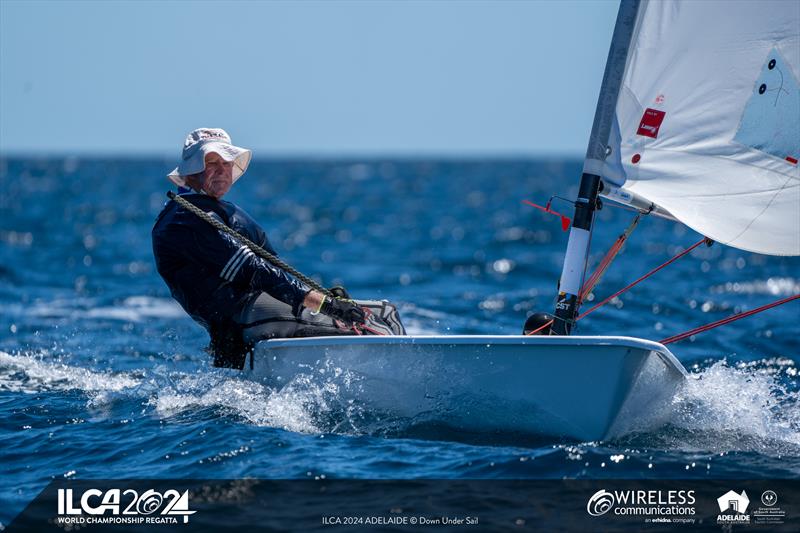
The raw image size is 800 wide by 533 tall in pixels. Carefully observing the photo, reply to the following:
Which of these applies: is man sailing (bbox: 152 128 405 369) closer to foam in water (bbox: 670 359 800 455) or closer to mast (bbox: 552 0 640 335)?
mast (bbox: 552 0 640 335)

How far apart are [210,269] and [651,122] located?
2470mm

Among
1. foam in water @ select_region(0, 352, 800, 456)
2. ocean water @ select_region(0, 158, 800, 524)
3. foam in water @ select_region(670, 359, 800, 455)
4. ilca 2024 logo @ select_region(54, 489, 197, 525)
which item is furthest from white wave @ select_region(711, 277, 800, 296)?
ilca 2024 logo @ select_region(54, 489, 197, 525)

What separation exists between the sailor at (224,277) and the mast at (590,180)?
3.82ft

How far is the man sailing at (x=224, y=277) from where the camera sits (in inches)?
219

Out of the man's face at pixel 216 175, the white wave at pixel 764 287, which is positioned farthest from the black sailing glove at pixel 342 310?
the white wave at pixel 764 287

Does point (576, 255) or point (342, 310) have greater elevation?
point (576, 255)

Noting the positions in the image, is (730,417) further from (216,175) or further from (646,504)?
(216,175)

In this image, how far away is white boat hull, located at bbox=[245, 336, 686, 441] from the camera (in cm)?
473

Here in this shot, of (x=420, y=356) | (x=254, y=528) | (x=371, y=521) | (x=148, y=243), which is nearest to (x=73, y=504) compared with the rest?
(x=254, y=528)

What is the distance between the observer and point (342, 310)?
18.7ft

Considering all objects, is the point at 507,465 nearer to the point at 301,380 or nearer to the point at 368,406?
the point at 368,406

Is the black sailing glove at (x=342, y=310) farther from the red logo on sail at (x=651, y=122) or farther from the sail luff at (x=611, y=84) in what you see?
the red logo on sail at (x=651, y=122)

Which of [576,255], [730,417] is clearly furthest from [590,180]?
[730,417]

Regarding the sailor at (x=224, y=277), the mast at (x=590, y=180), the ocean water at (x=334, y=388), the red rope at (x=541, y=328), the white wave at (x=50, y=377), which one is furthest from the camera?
the white wave at (x=50, y=377)
